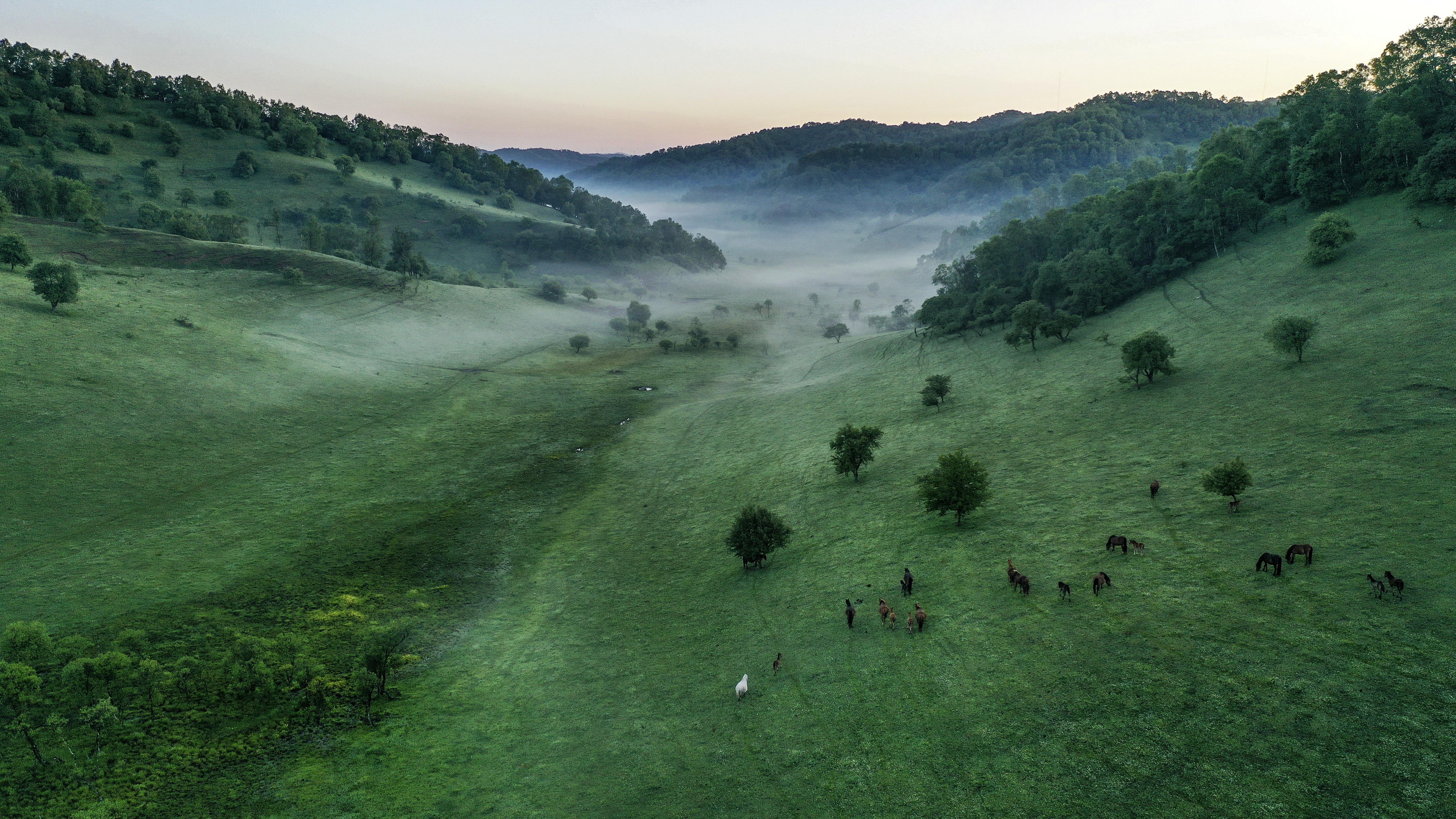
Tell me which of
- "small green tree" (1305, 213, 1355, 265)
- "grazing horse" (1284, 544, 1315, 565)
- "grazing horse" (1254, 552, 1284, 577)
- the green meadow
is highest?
"small green tree" (1305, 213, 1355, 265)

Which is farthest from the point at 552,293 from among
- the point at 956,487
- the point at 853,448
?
the point at 956,487

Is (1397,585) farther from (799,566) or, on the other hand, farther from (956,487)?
(799,566)

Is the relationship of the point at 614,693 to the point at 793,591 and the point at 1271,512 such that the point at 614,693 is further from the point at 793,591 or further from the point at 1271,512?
the point at 1271,512

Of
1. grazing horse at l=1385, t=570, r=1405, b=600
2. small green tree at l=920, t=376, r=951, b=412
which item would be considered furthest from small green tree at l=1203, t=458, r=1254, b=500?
small green tree at l=920, t=376, r=951, b=412

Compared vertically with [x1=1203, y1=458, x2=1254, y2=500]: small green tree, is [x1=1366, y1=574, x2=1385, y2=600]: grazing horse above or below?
below

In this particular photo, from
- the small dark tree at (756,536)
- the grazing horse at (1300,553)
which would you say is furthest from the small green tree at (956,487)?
the grazing horse at (1300,553)

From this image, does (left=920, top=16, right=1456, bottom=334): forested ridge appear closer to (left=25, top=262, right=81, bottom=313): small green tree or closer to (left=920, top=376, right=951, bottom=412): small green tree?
(left=920, top=376, right=951, bottom=412): small green tree

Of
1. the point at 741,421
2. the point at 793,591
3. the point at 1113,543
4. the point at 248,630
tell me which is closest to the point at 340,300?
the point at 741,421
